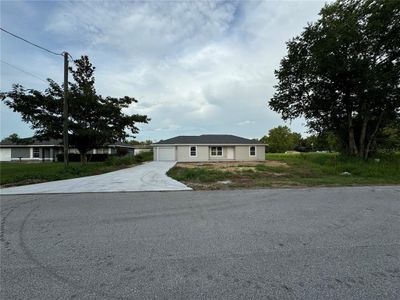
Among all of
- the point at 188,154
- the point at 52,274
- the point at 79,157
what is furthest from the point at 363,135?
the point at 79,157

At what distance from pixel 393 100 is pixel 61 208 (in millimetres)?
24506

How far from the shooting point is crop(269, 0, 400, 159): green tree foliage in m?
19.0

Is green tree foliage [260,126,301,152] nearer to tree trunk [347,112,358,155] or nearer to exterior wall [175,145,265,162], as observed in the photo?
exterior wall [175,145,265,162]

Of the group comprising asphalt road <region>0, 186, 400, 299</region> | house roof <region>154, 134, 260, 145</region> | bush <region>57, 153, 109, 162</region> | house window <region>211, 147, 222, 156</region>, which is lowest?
asphalt road <region>0, 186, 400, 299</region>

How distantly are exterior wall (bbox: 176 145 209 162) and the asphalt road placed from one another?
24411 mm

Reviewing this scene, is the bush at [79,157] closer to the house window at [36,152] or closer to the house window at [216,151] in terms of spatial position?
the house window at [36,152]

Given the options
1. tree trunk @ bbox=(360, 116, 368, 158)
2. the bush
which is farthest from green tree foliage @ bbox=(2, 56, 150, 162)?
tree trunk @ bbox=(360, 116, 368, 158)

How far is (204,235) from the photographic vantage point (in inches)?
168

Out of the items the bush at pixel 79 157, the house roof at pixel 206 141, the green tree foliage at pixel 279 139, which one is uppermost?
the green tree foliage at pixel 279 139

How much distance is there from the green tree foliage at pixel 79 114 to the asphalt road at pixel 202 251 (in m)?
14.0

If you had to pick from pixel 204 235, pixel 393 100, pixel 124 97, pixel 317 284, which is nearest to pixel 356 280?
pixel 317 284

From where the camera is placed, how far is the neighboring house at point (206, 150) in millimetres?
31156

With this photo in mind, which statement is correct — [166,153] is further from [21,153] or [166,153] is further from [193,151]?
[21,153]

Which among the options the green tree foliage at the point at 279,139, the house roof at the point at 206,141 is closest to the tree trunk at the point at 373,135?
the house roof at the point at 206,141
